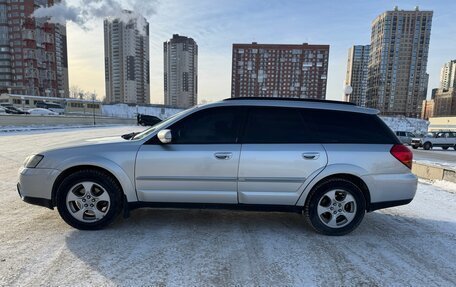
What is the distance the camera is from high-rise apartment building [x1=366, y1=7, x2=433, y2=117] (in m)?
56.4

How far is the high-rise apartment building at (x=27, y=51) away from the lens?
217ft

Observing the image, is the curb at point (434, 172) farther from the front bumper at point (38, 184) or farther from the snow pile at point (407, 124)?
the snow pile at point (407, 124)

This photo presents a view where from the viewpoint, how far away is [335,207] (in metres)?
3.70

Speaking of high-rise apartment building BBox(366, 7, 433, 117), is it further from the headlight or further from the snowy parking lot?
the headlight

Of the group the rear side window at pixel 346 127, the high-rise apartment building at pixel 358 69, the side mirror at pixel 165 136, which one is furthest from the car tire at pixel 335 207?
the high-rise apartment building at pixel 358 69

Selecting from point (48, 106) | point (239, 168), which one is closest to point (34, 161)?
point (239, 168)

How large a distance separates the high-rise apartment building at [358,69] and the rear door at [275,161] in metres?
47.9

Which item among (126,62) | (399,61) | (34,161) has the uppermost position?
(399,61)

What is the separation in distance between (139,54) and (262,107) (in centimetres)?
7949

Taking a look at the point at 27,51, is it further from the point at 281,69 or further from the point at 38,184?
the point at 38,184

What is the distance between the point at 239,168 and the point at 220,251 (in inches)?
38.9

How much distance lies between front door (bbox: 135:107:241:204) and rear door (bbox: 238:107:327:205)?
0.14m

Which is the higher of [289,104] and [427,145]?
[289,104]

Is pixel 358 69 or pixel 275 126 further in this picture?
pixel 358 69
